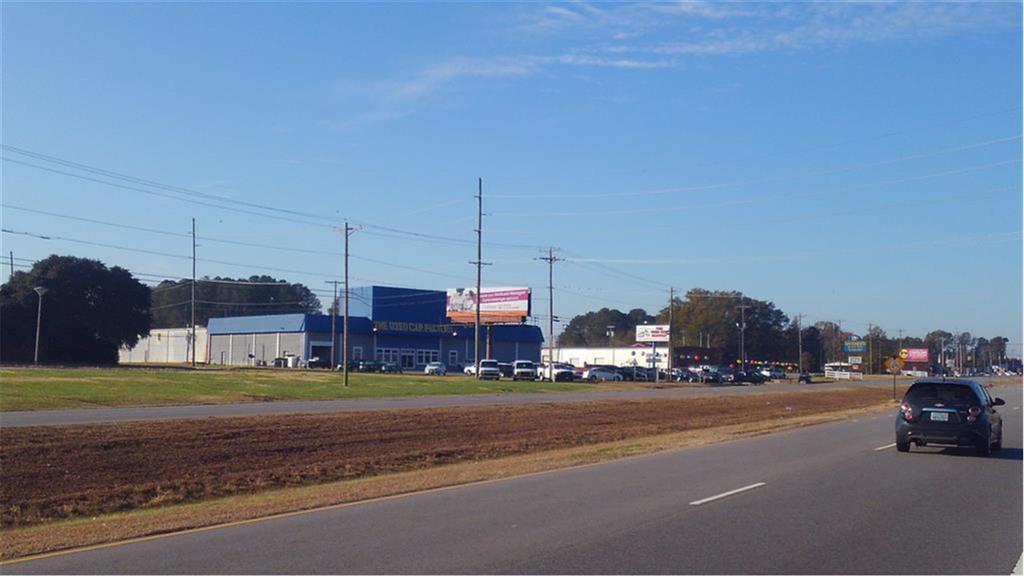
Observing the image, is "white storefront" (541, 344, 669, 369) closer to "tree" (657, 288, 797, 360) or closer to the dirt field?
"tree" (657, 288, 797, 360)

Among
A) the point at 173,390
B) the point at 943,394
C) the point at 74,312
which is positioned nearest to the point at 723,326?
the point at 74,312

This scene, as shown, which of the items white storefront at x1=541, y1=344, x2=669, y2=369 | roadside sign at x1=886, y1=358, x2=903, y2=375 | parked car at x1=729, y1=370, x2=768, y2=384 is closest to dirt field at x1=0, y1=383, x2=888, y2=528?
roadside sign at x1=886, y1=358, x2=903, y2=375

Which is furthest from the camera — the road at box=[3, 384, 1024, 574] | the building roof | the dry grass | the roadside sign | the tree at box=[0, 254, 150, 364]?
the building roof

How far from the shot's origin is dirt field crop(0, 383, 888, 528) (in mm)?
19797

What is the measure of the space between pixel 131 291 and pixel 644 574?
94.1 m

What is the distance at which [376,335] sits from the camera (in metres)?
114

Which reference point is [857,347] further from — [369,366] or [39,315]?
[39,315]

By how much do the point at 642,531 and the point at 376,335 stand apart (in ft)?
340

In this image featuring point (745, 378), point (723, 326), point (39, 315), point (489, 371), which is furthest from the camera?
point (723, 326)

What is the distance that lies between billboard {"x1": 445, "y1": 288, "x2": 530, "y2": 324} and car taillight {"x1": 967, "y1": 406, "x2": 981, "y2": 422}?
7587cm

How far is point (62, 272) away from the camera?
92000 millimetres

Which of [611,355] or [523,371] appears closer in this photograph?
[523,371]

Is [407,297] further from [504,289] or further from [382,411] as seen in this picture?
[382,411]

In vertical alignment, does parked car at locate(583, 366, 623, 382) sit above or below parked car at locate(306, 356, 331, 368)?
below
